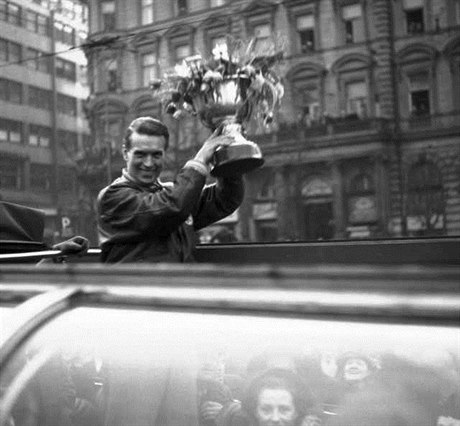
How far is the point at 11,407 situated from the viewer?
4.04ft

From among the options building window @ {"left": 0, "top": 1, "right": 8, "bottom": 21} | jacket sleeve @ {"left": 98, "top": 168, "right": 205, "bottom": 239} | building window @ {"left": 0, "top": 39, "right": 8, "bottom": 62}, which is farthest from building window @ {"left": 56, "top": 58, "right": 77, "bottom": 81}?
jacket sleeve @ {"left": 98, "top": 168, "right": 205, "bottom": 239}

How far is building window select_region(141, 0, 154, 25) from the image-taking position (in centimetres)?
1633

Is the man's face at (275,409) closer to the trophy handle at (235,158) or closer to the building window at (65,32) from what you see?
the trophy handle at (235,158)

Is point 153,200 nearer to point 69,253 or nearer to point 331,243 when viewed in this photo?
point 69,253

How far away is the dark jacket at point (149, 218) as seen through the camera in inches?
85.7

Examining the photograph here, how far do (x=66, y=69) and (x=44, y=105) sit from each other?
5.74 feet

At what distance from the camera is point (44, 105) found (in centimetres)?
1202

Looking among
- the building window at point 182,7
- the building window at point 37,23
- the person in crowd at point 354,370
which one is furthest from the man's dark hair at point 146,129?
the building window at point 182,7

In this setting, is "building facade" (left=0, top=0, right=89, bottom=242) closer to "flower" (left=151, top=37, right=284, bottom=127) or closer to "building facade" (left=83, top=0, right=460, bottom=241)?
"building facade" (left=83, top=0, right=460, bottom=241)

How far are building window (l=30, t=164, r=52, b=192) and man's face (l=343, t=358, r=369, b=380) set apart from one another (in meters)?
11.5

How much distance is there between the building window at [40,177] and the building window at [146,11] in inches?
160

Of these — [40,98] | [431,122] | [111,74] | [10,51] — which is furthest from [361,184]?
[10,51]

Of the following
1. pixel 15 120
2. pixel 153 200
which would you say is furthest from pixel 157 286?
pixel 15 120

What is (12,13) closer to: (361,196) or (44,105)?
(44,105)
